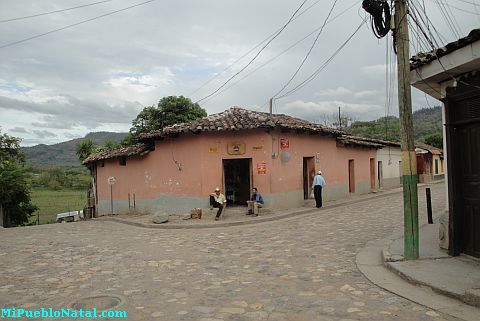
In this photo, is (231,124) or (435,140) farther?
(435,140)

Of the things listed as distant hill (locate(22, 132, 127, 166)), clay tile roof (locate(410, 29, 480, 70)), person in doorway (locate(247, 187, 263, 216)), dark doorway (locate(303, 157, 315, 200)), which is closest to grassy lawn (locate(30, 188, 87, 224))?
person in doorway (locate(247, 187, 263, 216))

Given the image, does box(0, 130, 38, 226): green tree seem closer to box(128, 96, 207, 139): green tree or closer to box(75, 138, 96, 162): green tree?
box(128, 96, 207, 139): green tree

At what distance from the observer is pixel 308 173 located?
59.5 ft

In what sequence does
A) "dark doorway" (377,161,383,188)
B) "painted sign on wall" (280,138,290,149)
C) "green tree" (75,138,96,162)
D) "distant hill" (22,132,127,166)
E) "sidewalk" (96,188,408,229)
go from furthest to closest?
1. "distant hill" (22,132,127,166)
2. "green tree" (75,138,96,162)
3. "dark doorway" (377,161,383,188)
4. "painted sign on wall" (280,138,290,149)
5. "sidewalk" (96,188,408,229)

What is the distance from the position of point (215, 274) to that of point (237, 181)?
10.7 m

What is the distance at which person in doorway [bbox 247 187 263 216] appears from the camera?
14.2 m

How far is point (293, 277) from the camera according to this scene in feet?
20.2

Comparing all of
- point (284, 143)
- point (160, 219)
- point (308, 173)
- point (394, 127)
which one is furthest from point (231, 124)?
point (394, 127)

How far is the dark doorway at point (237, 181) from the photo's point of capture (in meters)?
16.9

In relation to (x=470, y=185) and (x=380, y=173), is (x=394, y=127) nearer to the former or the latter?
(x=380, y=173)

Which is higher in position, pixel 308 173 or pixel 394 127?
pixel 394 127

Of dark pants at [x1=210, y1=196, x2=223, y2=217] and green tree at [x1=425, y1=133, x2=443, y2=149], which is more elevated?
green tree at [x1=425, y1=133, x2=443, y2=149]

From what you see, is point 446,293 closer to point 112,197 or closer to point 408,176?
point 408,176

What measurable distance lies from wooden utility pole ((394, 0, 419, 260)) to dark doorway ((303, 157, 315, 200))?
37.0ft
